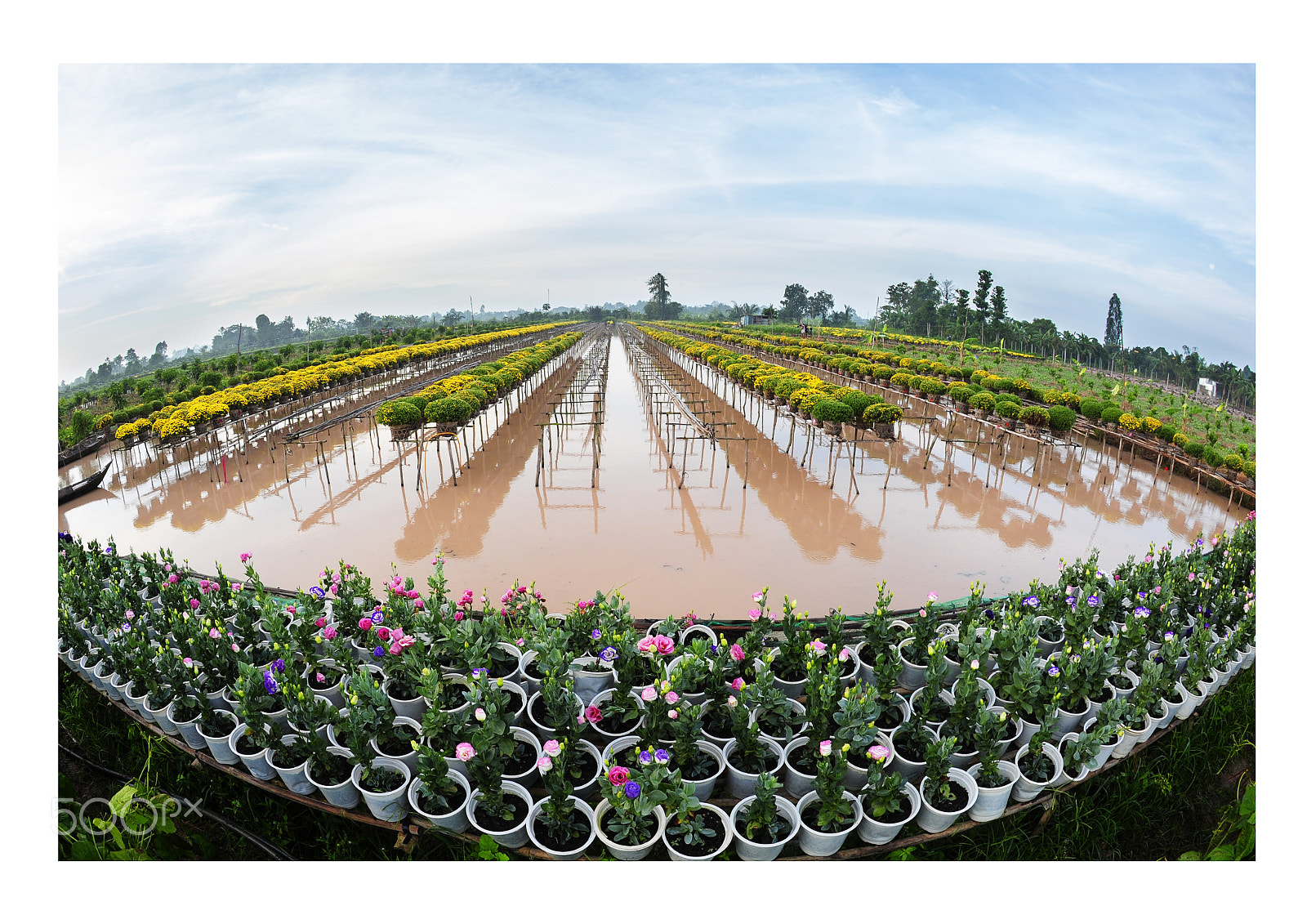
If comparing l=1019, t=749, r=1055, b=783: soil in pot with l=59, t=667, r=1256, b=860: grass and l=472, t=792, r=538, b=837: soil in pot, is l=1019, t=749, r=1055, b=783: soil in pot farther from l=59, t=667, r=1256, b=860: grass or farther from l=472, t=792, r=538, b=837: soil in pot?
l=472, t=792, r=538, b=837: soil in pot

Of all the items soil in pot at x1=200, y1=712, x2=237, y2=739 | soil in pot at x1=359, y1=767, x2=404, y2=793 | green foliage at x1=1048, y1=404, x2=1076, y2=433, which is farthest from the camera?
green foliage at x1=1048, y1=404, x2=1076, y2=433

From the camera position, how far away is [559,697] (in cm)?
346

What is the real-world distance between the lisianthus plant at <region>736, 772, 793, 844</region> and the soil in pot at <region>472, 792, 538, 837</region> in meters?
1.24

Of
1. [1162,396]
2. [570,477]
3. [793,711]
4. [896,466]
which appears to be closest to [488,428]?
[570,477]

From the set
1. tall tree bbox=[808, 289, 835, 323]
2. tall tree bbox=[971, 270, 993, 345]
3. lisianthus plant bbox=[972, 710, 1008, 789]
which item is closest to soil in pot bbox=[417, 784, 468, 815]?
lisianthus plant bbox=[972, 710, 1008, 789]

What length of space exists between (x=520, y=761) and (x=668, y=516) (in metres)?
7.01

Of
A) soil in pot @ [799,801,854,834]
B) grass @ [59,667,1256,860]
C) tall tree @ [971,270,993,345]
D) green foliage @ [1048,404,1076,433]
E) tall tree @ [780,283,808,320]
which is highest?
tall tree @ [780,283,808,320]

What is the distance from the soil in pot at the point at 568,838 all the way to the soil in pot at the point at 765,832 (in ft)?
1.84

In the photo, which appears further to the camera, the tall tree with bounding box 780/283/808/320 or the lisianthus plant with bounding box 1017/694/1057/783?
the tall tree with bounding box 780/283/808/320

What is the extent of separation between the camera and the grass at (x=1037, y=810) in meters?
3.58

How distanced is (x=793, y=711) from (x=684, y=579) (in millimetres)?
4150

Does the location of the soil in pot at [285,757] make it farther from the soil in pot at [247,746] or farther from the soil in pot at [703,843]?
the soil in pot at [703,843]

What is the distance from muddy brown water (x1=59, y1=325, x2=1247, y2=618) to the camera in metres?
8.27

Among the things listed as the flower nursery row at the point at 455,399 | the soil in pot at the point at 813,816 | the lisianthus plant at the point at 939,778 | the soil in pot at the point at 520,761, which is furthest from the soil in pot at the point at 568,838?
the flower nursery row at the point at 455,399
